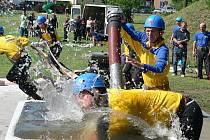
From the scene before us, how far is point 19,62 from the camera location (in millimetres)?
11492

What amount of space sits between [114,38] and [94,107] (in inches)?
87.9

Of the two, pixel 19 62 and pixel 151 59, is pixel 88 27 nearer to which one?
pixel 19 62

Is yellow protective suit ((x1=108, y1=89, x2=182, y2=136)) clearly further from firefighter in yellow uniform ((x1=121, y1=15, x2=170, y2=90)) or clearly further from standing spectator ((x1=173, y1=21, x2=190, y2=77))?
standing spectator ((x1=173, y1=21, x2=190, y2=77))

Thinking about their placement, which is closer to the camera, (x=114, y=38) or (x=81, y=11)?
(x=114, y=38)

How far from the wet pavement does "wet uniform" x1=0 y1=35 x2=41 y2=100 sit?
1.45ft

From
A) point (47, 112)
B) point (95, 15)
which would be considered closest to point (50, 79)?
point (47, 112)

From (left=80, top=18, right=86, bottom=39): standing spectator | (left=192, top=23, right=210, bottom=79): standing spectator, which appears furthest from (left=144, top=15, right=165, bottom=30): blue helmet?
(left=80, top=18, right=86, bottom=39): standing spectator

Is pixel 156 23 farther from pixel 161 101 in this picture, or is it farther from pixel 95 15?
pixel 95 15

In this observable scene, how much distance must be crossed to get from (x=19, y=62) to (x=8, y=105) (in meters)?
0.97

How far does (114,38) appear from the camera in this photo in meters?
7.32

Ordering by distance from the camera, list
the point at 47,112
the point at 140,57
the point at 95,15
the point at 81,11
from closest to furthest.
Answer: the point at 47,112 → the point at 140,57 → the point at 95,15 → the point at 81,11

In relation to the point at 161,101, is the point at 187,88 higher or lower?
lower

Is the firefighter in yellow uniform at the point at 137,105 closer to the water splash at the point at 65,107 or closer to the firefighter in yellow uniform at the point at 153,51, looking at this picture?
the water splash at the point at 65,107

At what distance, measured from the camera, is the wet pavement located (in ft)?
29.6
